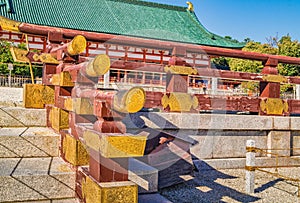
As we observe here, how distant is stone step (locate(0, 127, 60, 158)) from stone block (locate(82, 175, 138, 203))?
48.3 inches

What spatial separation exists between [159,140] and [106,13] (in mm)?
21019

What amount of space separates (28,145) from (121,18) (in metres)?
21.5

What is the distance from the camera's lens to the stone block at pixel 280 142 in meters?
4.43

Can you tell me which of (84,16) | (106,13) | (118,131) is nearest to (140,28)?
(106,13)

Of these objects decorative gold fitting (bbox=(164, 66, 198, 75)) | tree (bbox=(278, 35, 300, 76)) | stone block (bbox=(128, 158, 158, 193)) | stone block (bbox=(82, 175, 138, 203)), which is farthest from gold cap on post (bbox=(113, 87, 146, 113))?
tree (bbox=(278, 35, 300, 76))

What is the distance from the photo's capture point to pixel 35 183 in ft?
7.80

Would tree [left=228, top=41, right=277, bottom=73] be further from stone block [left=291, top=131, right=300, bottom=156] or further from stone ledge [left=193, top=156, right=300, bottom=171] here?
stone ledge [left=193, top=156, right=300, bottom=171]

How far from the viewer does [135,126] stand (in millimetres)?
3686

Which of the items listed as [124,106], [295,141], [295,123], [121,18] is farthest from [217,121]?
[121,18]

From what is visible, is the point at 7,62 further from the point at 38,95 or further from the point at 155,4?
the point at 38,95

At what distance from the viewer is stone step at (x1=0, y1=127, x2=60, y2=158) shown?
2.93m

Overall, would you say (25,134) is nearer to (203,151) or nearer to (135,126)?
(135,126)

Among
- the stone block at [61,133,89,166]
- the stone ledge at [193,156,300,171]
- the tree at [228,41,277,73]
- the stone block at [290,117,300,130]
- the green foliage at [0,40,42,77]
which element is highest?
the tree at [228,41,277,73]

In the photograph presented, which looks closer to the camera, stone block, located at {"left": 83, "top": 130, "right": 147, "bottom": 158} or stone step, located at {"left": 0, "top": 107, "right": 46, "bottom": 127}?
stone block, located at {"left": 83, "top": 130, "right": 147, "bottom": 158}
